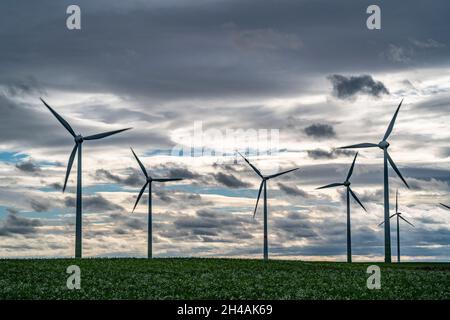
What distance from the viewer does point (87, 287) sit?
45094 millimetres

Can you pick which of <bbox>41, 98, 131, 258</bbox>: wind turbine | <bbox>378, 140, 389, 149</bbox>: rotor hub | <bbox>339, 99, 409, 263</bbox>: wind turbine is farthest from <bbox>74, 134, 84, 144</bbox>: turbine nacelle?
<bbox>378, 140, 389, 149</bbox>: rotor hub

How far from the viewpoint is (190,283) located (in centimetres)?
4769

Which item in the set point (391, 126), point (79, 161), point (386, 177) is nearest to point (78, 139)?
point (79, 161)

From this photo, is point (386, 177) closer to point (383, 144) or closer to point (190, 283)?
point (383, 144)

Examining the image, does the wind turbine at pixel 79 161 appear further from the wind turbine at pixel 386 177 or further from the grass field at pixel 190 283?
the wind turbine at pixel 386 177

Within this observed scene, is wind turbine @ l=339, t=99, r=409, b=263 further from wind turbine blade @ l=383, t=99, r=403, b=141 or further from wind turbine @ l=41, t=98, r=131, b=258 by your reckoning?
wind turbine @ l=41, t=98, r=131, b=258

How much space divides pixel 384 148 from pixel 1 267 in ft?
188

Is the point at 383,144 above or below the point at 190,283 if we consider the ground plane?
above

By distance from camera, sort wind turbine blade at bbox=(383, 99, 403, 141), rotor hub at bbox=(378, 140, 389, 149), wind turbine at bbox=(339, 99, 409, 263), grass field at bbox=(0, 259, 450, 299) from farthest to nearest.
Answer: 1. rotor hub at bbox=(378, 140, 389, 149)
2. wind turbine blade at bbox=(383, 99, 403, 141)
3. wind turbine at bbox=(339, 99, 409, 263)
4. grass field at bbox=(0, 259, 450, 299)

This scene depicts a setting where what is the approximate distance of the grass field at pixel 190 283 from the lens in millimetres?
41062

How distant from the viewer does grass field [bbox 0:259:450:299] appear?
4106 cm

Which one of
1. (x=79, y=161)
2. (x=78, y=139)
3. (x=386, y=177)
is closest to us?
(x=79, y=161)

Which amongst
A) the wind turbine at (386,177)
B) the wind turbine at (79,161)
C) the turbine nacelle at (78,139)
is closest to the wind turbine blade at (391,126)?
the wind turbine at (386,177)
